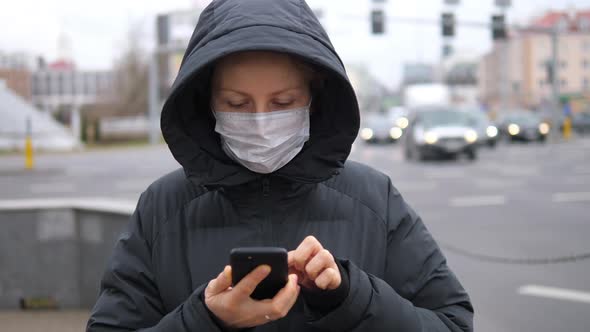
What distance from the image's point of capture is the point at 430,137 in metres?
23.1

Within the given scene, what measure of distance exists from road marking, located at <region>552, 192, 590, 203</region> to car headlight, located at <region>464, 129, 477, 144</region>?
8659 millimetres

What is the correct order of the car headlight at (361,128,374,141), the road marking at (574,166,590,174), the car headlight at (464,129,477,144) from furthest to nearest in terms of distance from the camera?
1. the car headlight at (361,128,374,141)
2. the car headlight at (464,129,477,144)
3. the road marking at (574,166,590,174)

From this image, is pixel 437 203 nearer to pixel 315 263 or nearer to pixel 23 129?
pixel 315 263

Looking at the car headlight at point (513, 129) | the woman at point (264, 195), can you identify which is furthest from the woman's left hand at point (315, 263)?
the car headlight at point (513, 129)

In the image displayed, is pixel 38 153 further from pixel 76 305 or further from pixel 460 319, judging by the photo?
pixel 460 319

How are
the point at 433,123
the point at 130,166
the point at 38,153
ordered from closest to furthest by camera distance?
the point at 433,123
the point at 130,166
the point at 38,153

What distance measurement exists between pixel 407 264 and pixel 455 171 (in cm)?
1828

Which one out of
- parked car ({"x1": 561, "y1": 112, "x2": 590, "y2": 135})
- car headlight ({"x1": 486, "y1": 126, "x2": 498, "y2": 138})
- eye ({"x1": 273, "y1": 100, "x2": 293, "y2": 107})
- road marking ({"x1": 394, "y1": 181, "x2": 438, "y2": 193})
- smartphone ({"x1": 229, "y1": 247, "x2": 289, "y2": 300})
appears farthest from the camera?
parked car ({"x1": 561, "y1": 112, "x2": 590, "y2": 135})

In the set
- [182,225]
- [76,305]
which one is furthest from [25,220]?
[182,225]

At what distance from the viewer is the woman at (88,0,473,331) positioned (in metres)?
1.81

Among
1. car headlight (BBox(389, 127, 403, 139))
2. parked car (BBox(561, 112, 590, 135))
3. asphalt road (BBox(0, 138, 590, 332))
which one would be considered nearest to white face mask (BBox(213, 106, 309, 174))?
asphalt road (BBox(0, 138, 590, 332))

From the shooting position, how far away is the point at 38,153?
36219 mm

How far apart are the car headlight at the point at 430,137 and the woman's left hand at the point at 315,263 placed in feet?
71.5

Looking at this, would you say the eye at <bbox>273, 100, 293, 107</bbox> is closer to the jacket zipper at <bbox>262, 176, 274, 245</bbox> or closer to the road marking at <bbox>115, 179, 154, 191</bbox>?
the jacket zipper at <bbox>262, 176, 274, 245</bbox>
